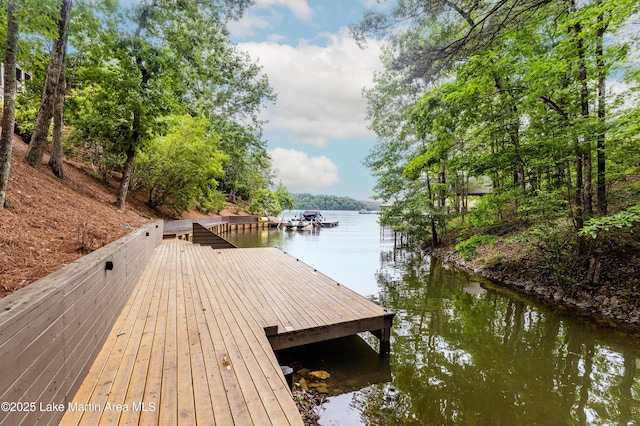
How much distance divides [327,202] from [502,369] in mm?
135027

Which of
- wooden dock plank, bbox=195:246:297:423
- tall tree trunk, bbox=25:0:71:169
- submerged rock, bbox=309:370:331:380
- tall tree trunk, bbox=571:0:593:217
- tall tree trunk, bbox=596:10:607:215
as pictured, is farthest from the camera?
tall tree trunk, bbox=25:0:71:169

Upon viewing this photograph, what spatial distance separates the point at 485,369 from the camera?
4.17 metres

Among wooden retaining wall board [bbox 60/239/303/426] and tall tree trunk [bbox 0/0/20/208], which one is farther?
tall tree trunk [bbox 0/0/20/208]

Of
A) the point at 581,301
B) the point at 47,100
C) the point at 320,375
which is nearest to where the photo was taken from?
the point at 320,375

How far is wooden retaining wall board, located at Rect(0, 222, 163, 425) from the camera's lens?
48.4 inches

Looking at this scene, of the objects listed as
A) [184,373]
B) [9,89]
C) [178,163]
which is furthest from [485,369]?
[178,163]

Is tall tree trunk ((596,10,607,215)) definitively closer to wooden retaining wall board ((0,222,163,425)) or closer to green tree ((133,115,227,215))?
wooden retaining wall board ((0,222,163,425))

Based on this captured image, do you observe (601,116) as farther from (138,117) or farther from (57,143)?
(57,143)

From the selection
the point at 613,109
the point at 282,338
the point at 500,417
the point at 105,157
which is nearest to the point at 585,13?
the point at 613,109

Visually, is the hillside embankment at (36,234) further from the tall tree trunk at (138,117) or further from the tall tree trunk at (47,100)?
the tall tree trunk at (138,117)

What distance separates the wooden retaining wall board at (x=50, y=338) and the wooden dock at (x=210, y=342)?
0.23m

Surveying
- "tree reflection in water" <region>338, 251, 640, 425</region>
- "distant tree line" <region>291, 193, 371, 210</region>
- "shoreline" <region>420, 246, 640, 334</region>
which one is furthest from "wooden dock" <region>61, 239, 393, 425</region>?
"distant tree line" <region>291, 193, 371, 210</region>

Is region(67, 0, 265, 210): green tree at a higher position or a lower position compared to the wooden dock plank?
higher

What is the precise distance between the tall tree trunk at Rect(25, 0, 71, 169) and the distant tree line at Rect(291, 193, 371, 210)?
120583mm
